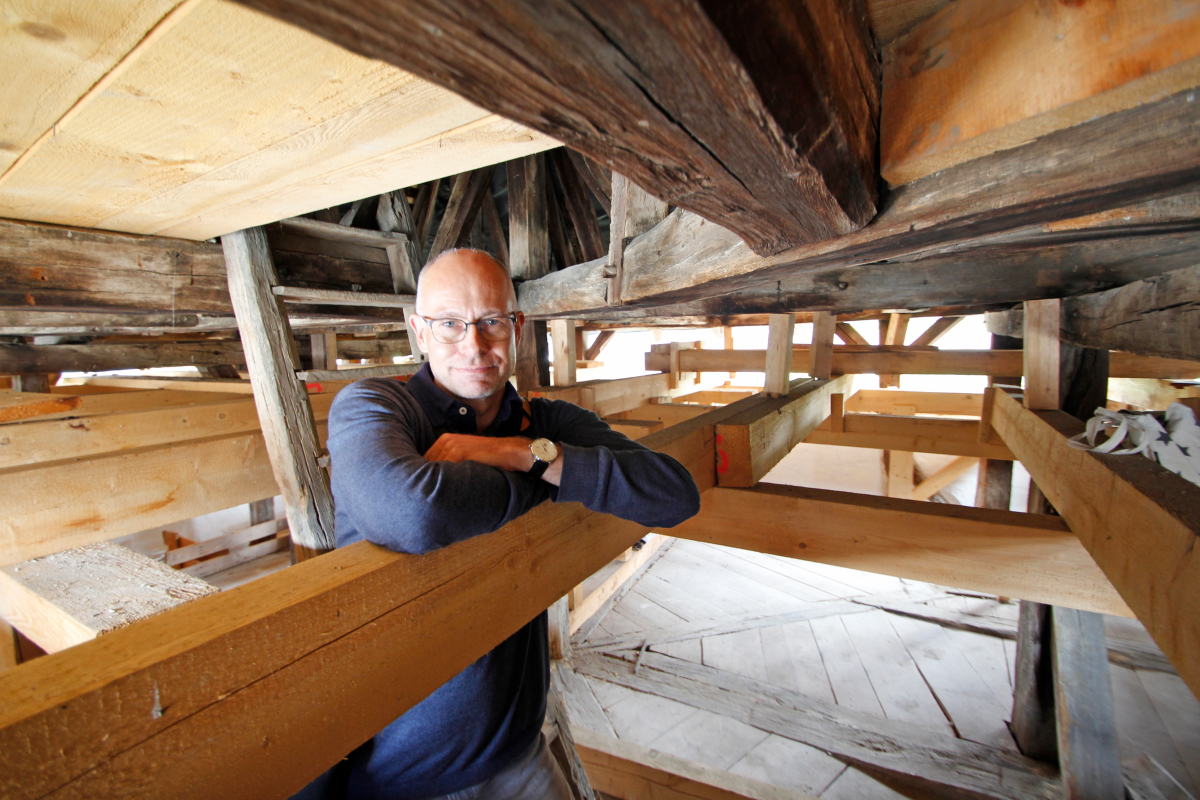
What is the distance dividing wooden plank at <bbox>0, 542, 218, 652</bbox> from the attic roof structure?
0.01 metres

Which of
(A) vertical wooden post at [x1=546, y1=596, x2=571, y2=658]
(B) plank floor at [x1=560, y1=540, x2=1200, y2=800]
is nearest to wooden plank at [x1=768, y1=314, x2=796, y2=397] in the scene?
(B) plank floor at [x1=560, y1=540, x2=1200, y2=800]

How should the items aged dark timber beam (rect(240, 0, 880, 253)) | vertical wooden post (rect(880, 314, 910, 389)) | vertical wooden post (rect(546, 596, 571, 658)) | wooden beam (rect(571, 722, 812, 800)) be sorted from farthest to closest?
vertical wooden post (rect(880, 314, 910, 389))
vertical wooden post (rect(546, 596, 571, 658))
wooden beam (rect(571, 722, 812, 800))
aged dark timber beam (rect(240, 0, 880, 253))

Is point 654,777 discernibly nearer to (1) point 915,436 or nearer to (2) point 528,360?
(2) point 528,360

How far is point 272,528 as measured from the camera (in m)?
7.00

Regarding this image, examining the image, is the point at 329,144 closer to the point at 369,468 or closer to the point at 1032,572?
the point at 369,468

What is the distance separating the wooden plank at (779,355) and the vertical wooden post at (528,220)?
143cm

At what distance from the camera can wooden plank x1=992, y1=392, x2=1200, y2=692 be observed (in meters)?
0.80

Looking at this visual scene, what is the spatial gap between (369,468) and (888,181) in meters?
1.11

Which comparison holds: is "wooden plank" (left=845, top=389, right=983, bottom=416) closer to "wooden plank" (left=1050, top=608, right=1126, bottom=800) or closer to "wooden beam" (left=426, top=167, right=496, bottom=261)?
"wooden plank" (left=1050, top=608, right=1126, bottom=800)

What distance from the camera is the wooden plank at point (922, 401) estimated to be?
198 inches

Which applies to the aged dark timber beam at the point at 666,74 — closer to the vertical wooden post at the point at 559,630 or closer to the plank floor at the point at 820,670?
the plank floor at the point at 820,670

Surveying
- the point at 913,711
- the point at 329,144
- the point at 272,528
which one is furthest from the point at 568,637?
the point at 272,528

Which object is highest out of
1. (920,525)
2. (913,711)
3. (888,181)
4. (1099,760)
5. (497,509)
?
(888,181)

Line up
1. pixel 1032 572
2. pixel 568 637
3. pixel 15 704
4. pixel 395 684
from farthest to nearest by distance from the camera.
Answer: pixel 568 637 < pixel 1032 572 < pixel 395 684 < pixel 15 704
